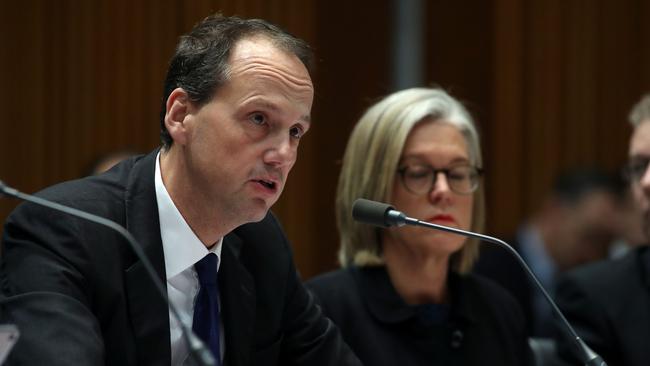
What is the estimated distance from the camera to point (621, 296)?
11.1ft

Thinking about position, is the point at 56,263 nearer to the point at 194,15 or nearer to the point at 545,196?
the point at 194,15

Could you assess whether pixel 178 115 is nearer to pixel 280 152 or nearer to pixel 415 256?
pixel 280 152

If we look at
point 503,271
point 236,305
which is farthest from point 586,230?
point 236,305

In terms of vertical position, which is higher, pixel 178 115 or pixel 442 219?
pixel 178 115

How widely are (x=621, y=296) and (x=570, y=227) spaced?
2.72m

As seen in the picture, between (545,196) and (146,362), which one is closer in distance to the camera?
(146,362)

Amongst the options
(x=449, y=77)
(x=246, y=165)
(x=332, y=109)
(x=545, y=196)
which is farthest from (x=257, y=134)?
(x=545, y=196)

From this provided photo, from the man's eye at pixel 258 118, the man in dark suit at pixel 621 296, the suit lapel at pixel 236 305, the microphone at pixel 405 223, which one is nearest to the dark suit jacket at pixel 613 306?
the man in dark suit at pixel 621 296

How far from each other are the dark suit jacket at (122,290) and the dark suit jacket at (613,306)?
982 mm

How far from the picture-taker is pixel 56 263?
2168mm

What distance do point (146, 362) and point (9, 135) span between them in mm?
2603

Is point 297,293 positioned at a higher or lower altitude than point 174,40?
lower

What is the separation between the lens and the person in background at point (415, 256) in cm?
309

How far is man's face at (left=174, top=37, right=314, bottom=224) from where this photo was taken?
2354mm
